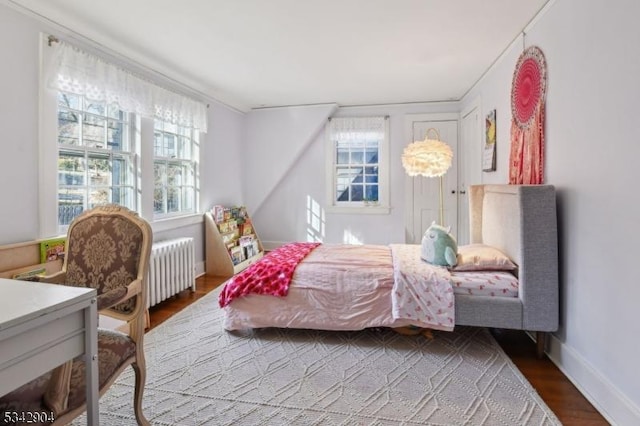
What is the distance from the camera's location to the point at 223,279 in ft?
13.5

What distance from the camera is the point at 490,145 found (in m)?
3.43

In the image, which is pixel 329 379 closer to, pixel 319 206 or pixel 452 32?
pixel 452 32

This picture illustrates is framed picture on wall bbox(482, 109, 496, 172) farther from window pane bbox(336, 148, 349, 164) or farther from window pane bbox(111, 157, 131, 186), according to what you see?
window pane bbox(111, 157, 131, 186)

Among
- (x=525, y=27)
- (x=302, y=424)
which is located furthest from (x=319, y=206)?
(x=302, y=424)

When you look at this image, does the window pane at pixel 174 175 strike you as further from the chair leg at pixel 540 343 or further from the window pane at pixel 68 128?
the chair leg at pixel 540 343

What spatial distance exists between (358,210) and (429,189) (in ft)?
3.57

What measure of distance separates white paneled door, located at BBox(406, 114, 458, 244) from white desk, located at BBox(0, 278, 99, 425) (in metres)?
4.45

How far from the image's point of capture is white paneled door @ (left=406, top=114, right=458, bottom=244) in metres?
4.83

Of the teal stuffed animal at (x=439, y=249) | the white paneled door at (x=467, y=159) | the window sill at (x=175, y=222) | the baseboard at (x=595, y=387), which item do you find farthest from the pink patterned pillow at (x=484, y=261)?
the window sill at (x=175, y=222)

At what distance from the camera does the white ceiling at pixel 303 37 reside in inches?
89.7

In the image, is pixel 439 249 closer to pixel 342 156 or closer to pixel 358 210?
pixel 358 210

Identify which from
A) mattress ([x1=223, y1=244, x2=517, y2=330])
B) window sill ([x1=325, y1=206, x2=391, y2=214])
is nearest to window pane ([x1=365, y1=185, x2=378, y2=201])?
window sill ([x1=325, y1=206, x2=391, y2=214])

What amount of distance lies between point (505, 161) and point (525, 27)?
3.54 feet

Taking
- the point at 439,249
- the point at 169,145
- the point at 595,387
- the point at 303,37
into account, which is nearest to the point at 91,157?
the point at 169,145
